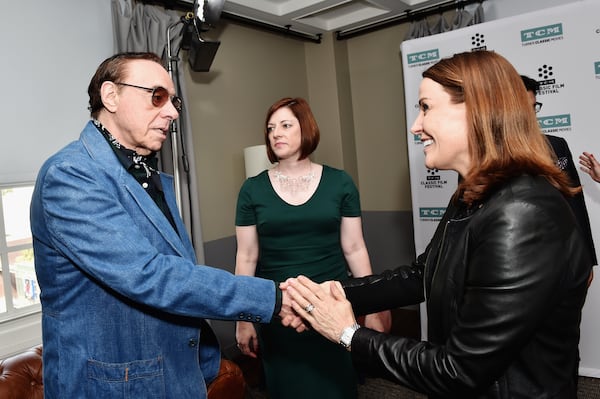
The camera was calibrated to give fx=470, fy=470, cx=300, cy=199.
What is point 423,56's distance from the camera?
144 inches

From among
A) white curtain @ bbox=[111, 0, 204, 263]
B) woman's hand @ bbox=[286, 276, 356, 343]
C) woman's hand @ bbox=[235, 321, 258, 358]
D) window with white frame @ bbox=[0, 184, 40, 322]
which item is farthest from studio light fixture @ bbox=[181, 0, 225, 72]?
woman's hand @ bbox=[286, 276, 356, 343]

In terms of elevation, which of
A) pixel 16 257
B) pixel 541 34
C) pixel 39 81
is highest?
pixel 541 34

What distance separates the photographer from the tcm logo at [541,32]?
3.15 meters

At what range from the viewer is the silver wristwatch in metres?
1.28

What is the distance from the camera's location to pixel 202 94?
3859 mm

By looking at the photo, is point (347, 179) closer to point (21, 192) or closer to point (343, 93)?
point (21, 192)

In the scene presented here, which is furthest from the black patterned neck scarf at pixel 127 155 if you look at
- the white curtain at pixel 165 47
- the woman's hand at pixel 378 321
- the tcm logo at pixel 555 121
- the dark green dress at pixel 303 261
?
the tcm logo at pixel 555 121

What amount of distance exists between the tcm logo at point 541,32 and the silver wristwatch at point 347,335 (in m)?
2.81

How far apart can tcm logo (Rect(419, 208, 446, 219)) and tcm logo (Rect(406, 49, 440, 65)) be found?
1161 millimetres

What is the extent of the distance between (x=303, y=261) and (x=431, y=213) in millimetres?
1902

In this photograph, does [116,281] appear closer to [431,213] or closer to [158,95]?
[158,95]

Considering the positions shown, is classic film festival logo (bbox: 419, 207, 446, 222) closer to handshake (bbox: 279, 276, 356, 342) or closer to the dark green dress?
the dark green dress

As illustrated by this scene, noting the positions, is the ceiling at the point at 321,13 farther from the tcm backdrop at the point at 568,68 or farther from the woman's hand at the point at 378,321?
the woman's hand at the point at 378,321

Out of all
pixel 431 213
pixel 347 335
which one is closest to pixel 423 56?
pixel 431 213
